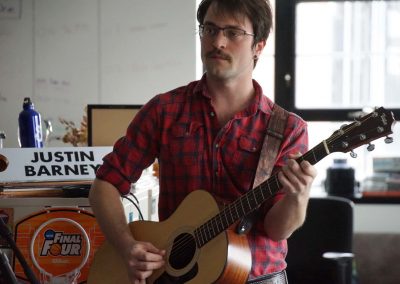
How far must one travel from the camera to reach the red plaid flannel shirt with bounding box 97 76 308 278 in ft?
5.31

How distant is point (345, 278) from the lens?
2.89 meters

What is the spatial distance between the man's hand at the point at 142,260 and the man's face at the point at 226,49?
0.47 metres

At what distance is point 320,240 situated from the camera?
10.0 ft

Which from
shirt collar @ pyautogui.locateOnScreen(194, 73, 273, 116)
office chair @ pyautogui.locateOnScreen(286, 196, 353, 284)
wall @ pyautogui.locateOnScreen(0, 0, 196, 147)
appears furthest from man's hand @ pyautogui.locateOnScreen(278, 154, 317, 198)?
wall @ pyautogui.locateOnScreen(0, 0, 196, 147)

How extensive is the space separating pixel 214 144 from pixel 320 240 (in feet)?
5.13

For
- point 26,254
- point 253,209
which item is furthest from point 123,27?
point 253,209

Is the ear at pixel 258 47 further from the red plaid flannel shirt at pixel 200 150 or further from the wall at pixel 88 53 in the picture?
the wall at pixel 88 53

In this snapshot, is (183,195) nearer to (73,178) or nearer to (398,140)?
(73,178)

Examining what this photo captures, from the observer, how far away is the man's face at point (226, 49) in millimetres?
1611

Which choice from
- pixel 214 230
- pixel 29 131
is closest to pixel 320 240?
pixel 29 131

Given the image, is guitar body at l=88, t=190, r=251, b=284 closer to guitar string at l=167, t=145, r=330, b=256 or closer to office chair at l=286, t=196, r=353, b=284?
guitar string at l=167, t=145, r=330, b=256

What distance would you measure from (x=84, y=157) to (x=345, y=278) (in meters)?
1.44

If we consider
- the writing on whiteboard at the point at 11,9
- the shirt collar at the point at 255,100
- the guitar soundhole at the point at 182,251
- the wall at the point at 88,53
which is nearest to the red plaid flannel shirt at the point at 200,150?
the shirt collar at the point at 255,100

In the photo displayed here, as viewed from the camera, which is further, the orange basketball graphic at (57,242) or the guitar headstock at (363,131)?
the orange basketball graphic at (57,242)
